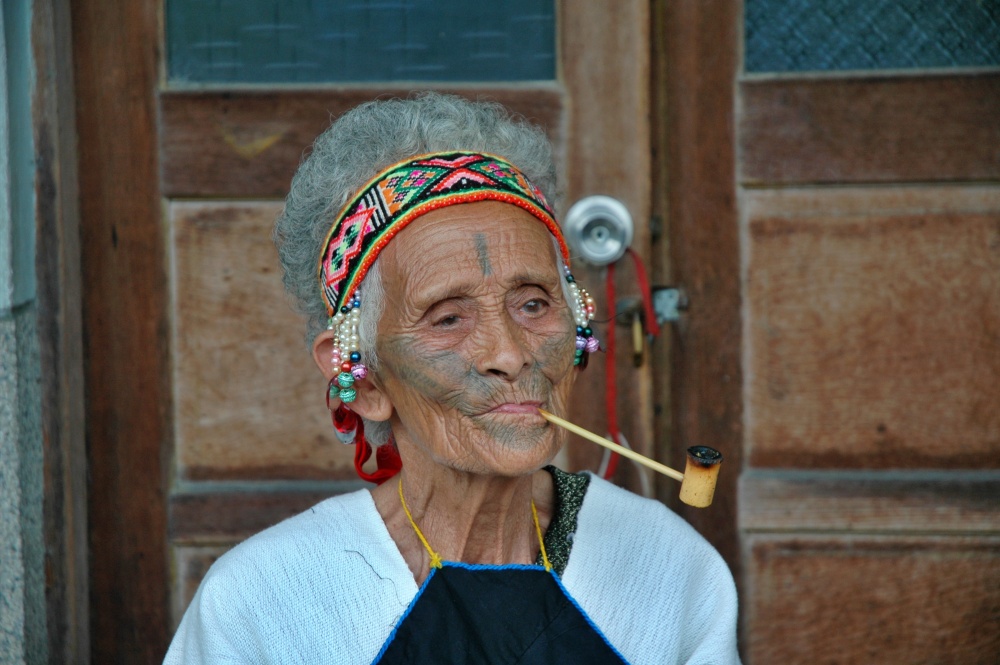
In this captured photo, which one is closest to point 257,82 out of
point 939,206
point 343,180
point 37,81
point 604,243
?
point 37,81

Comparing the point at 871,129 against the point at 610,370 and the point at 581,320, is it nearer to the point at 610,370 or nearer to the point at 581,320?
the point at 610,370

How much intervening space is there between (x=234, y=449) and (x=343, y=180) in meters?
0.97

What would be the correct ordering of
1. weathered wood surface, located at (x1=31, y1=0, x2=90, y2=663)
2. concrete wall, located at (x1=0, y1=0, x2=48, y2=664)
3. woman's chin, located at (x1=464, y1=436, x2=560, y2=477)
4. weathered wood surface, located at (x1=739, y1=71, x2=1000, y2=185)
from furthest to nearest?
1. weathered wood surface, located at (x1=739, y1=71, x2=1000, y2=185)
2. weathered wood surface, located at (x1=31, y1=0, x2=90, y2=663)
3. concrete wall, located at (x1=0, y1=0, x2=48, y2=664)
4. woman's chin, located at (x1=464, y1=436, x2=560, y2=477)

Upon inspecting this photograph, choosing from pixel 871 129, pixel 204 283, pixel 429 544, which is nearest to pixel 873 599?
pixel 871 129

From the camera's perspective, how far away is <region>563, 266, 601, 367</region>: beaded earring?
72.4 inches

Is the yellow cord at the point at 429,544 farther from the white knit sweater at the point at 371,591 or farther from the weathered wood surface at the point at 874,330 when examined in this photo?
the weathered wood surface at the point at 874,330

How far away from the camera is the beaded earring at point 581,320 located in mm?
1838

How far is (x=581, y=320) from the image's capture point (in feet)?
6.08

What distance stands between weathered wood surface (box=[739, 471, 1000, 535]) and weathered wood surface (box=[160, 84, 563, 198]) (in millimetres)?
1052

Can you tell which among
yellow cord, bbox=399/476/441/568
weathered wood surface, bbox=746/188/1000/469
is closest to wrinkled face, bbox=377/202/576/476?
yellow cord, bbox=399/476/441/568

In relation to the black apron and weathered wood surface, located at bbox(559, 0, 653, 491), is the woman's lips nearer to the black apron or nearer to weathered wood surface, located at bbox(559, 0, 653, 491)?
the black apron

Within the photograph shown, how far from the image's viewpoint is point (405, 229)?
171 centimetres

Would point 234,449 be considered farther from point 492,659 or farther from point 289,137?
point 492,659

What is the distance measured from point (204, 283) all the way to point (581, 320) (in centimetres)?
107
